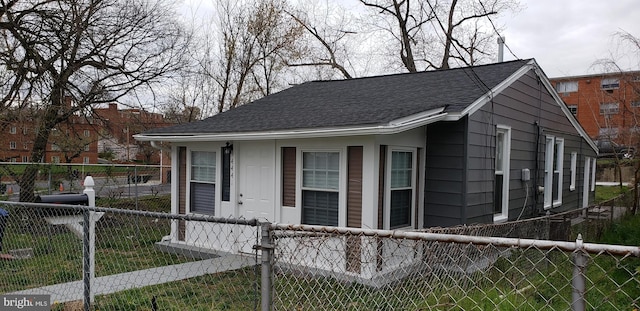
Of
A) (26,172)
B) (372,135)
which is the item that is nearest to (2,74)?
(26,172)

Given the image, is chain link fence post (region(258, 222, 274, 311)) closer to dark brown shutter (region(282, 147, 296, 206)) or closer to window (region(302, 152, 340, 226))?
window (region(302, 152, 340, 226))

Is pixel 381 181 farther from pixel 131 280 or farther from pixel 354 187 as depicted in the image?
pixel 131 280

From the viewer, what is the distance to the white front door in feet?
25.4

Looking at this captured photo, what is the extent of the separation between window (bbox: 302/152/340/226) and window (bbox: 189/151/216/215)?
212 centimetres

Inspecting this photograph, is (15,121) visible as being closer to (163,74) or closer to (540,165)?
(163,74)

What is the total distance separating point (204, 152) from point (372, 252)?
414 centimetres

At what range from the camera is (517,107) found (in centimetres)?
880

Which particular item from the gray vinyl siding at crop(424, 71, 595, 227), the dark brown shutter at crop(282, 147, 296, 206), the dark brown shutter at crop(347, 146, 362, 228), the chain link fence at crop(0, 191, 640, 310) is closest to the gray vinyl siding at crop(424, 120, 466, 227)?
the gray vinyl siding at crop(424, 71, 595, 227)

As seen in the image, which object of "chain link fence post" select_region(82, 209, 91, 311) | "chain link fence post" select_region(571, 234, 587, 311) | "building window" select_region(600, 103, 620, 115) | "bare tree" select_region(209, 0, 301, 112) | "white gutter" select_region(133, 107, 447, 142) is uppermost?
"bare tree" select_region(209, 0, 301, 112)

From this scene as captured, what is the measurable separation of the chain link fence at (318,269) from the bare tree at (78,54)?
3.76 metres

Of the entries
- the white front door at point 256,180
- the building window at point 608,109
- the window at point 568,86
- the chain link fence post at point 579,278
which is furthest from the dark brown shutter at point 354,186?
the window at point 568,86

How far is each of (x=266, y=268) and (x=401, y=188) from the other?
16.2 ft

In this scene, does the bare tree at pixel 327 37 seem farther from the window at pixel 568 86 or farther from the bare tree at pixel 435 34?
the window at pixel 568 86

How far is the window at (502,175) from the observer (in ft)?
27.5
